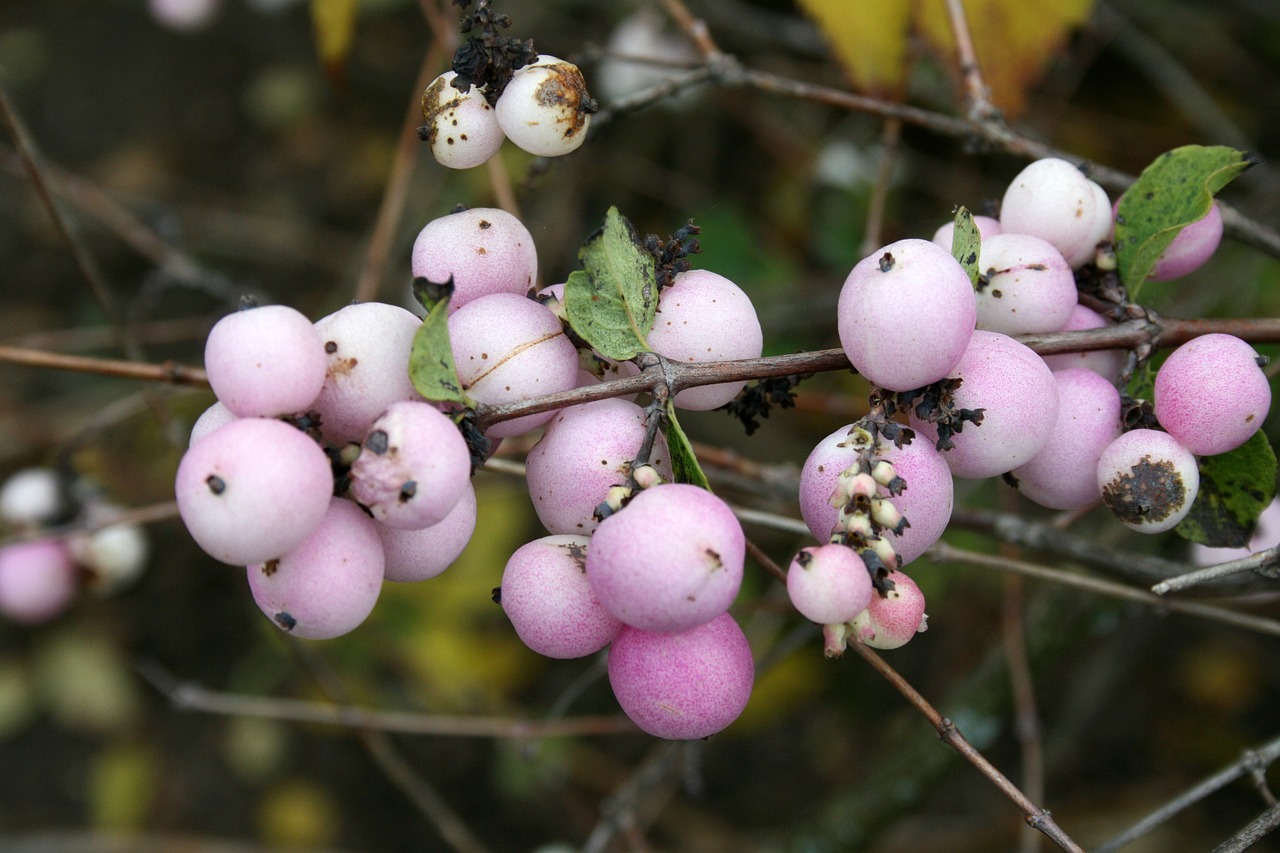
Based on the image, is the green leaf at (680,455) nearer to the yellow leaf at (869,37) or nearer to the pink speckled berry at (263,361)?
the pink speckled berry at (263,361)

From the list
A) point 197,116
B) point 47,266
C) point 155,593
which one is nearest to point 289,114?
point 197,116

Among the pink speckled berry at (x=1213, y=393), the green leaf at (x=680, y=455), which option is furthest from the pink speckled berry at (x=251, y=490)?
the pink speckled berry at (x=1213, y=393)

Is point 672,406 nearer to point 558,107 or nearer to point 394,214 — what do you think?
point 558,107

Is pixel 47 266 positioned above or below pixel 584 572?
below

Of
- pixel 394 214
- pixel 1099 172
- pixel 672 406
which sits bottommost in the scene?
pixel 394 214

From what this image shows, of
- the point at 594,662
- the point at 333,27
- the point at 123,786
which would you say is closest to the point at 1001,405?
the point at 333,27
